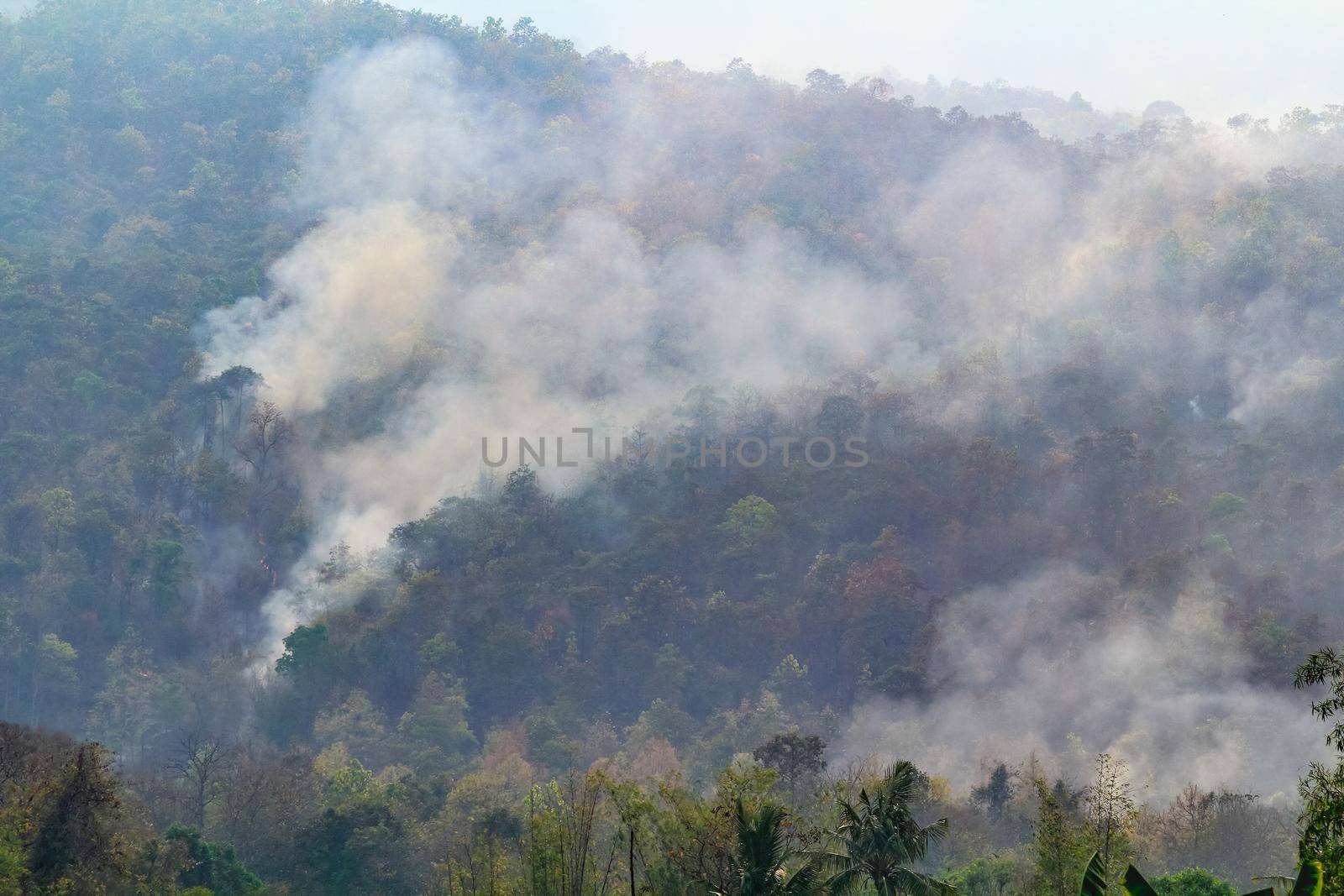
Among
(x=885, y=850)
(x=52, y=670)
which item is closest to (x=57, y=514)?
(x=52, y=670)

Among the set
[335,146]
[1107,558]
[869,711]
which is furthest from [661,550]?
[335,146]

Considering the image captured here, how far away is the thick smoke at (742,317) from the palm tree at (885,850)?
51.4 metres

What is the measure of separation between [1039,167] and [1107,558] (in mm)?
71612

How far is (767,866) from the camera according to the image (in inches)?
1175

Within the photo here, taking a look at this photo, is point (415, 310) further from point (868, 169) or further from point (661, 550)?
point (868, 169)

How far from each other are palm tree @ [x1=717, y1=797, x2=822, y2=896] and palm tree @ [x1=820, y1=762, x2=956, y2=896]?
698mm

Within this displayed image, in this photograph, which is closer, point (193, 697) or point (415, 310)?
point (193, 697)

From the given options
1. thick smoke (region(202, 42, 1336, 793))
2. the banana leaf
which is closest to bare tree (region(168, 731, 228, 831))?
thick smoke (region(202, 42, 1336, 793))

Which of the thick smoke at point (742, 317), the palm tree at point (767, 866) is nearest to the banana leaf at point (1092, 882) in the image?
the palm tree at point (767, 866)

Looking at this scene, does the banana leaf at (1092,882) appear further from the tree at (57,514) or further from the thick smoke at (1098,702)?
the tree at (57,514)

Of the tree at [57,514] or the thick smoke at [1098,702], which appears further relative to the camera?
the tree at [57,514]

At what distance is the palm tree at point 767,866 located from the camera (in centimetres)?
2975

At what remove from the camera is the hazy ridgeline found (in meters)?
84.0

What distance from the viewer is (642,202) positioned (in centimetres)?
16350
